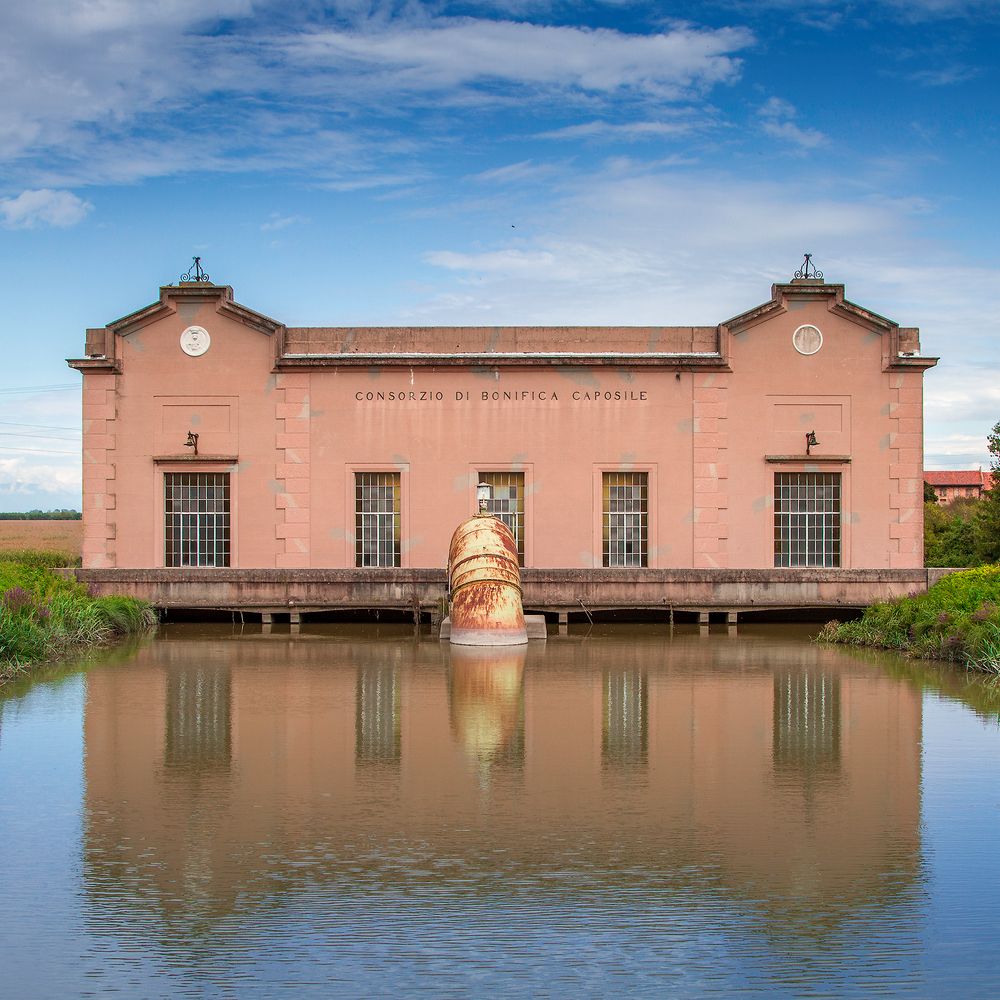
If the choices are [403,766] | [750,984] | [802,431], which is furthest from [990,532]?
[750,984]

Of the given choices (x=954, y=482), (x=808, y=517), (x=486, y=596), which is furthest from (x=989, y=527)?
(x=954, y=482)

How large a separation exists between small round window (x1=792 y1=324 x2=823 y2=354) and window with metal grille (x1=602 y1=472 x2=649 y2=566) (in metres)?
4.28

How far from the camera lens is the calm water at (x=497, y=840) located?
6.25 metres

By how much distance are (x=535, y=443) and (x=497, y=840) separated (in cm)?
1894

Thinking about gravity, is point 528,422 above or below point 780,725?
above

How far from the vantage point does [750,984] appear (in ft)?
19.7

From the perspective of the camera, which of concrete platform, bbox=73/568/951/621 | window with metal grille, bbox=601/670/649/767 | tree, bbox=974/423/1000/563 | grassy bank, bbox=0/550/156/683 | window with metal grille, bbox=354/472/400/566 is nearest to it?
window with metal grille, bbox=601/670/649/767

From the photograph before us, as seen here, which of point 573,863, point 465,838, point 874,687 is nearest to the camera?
point 573,863

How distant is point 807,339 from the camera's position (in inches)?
1072

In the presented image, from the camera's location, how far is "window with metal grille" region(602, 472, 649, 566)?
88.9 feet

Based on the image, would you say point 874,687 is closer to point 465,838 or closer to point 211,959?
point 465,838

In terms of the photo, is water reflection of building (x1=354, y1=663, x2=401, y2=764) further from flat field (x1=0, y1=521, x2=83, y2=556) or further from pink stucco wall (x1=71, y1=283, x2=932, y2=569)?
flat field (x1=0, y1=521, x2=83, y2=556)

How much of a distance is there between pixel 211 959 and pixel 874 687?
1152 centimetres

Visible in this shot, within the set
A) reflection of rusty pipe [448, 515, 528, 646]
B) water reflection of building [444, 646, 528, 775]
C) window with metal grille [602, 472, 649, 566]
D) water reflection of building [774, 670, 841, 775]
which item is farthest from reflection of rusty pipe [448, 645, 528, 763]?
window with metal grille [602, 472, 649, 566]
